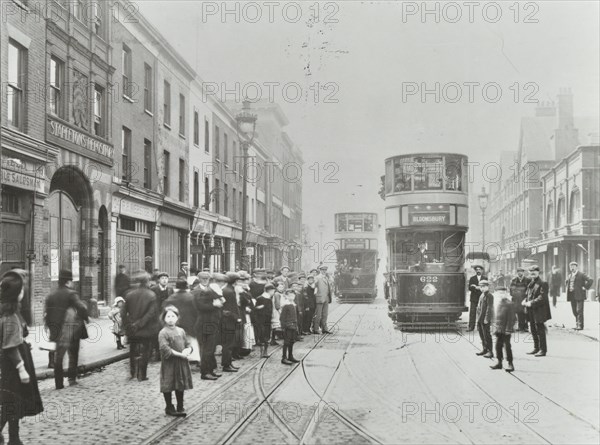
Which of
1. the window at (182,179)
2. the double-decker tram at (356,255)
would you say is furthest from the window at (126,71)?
the double-decker tram at (356,255)

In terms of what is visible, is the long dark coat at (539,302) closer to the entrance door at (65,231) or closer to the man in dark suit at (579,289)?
the man in dark suit at (579,289)

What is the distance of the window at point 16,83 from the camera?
1623 cm

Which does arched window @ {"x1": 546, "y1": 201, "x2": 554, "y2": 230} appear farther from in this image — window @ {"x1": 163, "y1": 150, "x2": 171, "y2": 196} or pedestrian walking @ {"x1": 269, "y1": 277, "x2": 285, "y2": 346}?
pedestrian walking @ {"x1": 269, "y1": 277, "x2": 285, "y2": 346}

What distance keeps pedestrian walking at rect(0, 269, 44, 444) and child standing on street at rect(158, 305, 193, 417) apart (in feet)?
5.03

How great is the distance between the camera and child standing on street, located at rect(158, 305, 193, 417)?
8.30 meters

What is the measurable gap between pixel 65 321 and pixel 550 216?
3997 centimetres

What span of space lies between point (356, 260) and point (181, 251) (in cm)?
991

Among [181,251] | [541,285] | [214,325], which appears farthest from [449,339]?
[181,251]

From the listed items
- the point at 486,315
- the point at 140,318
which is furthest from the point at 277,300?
the point at 140,318

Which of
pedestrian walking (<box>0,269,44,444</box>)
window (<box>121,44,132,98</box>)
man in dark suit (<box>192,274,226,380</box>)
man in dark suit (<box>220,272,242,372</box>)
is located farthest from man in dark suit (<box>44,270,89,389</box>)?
window (<box>121,44,132,98</box>)

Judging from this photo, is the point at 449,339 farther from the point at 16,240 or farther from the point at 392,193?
the point at 16,240

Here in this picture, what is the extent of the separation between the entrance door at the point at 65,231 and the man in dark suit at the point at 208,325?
7704 mm

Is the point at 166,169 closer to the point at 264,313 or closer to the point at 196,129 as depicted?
the point at 196,129

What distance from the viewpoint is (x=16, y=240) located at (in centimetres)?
1641
